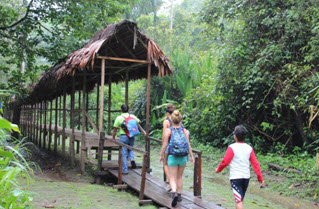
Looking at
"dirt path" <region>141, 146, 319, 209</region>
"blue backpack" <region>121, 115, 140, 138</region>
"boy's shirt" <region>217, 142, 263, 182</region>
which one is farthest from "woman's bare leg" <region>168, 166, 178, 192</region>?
"blue backpack" <region>121, 115, 140, 138</region>

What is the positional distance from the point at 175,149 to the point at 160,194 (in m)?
1.08

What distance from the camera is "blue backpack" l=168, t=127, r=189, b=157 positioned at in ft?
15.6

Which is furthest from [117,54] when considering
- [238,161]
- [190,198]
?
[238,161]

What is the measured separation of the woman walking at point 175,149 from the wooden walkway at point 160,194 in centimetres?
17

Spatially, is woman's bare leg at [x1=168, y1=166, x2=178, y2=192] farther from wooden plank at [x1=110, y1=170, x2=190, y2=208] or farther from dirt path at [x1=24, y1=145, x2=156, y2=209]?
dirt path at [x1=24, y1=145, x2=156, y2=209]

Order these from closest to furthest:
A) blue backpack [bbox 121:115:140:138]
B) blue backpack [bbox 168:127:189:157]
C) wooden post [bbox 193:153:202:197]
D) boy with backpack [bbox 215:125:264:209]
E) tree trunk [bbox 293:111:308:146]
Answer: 1. boy with backpack [bbox 215:125:264:209]
2. blue backpack [bbox 168:127:189:157]
3. wooden post [bbox 193:153:202:197]
4. blue backpack [bbox 121:115:140:138]
5. tree trunk [bbox 293:111:308:146]

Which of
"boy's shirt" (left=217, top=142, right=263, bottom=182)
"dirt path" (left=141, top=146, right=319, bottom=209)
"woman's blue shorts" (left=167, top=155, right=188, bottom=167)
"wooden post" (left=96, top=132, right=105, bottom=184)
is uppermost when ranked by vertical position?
"boy's shirt" (left=217, top=142, right=263, bottom=182)

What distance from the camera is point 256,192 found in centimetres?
725

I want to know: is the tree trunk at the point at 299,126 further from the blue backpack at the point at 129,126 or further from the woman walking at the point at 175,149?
the woman walking at the point at 175,149

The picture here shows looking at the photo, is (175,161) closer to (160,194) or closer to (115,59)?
(160,194)

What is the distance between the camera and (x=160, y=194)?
212 inches

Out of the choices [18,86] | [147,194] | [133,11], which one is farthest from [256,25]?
[133,11]

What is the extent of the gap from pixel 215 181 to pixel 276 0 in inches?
223

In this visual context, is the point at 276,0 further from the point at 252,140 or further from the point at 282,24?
the point at 252,140
